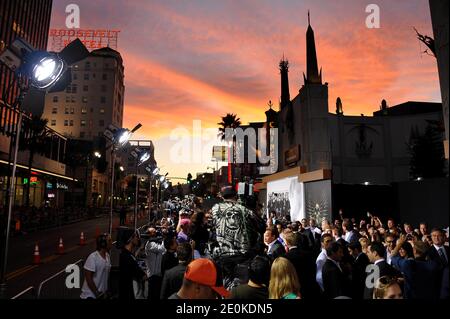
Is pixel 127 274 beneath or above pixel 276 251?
beneath

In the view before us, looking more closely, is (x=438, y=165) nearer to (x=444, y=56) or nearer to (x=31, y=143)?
(x=444, y=56)

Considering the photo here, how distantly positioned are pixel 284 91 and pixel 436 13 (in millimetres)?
37752

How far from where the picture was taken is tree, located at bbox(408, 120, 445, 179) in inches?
1090

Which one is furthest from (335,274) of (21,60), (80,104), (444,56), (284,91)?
(80,104)

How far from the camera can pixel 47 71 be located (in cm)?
614

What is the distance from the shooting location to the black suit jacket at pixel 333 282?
15.3ft

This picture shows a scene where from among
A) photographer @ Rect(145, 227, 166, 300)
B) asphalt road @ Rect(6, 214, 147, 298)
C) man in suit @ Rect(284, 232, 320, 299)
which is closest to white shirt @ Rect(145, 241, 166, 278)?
photographer @ Rect(145, 227, 166, 300)

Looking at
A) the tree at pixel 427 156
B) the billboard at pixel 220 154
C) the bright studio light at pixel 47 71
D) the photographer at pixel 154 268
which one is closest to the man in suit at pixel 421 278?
the photographer at pixel 154 268

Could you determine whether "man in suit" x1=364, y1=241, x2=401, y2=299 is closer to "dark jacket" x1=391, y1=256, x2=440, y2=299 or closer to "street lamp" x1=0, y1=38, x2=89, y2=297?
"dark jacket" x1=391, y1=256, x2=440, y2=299

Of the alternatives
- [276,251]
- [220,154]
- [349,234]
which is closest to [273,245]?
[276,251]

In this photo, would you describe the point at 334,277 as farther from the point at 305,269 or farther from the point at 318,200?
the point at 318,200

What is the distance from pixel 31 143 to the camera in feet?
120

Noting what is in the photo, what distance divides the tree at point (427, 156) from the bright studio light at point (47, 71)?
2962cm

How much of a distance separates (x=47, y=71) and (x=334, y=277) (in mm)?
6421
